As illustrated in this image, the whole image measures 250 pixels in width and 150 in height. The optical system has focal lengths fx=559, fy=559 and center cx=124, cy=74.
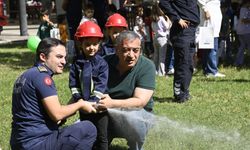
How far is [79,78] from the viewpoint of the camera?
4734 millimetres

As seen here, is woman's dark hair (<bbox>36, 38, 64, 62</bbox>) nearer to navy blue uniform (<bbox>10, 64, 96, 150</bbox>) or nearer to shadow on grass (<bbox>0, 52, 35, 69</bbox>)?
navy blue uniform (<bbox>10, 64, 96, 150</bbox>)

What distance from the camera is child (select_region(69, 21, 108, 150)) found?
15.3 feet

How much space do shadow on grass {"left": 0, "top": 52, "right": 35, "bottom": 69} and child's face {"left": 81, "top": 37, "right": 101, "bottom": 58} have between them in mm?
7907

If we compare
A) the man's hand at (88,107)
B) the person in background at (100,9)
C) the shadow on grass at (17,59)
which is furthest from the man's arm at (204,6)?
the man's hand at (88,107)

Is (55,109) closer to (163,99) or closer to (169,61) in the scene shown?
(163,99)

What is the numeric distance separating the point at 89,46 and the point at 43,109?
2.58 ft

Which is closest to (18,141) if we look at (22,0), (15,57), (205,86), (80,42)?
(80,42)

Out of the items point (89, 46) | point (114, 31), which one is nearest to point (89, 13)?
point (114, 31)

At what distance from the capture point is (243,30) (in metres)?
11.3

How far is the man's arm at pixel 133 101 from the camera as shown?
4.64 m

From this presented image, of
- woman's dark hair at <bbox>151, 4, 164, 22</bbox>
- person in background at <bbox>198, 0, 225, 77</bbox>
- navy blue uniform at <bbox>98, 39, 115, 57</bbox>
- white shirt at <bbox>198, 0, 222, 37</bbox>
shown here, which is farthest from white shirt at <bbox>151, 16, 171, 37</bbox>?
navy blue uniform at <bbox>98, 39, 115, 57</bbox>

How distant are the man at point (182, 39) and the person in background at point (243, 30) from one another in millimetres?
3740

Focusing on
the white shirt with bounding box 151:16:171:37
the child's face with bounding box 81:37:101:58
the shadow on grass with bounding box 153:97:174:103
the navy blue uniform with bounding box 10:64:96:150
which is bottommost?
the shadow on grass with bounding box 153:97:174:103

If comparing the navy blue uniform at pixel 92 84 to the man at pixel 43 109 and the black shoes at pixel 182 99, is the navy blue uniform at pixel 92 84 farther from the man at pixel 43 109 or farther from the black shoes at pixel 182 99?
the black shoes at pixel 182 99
